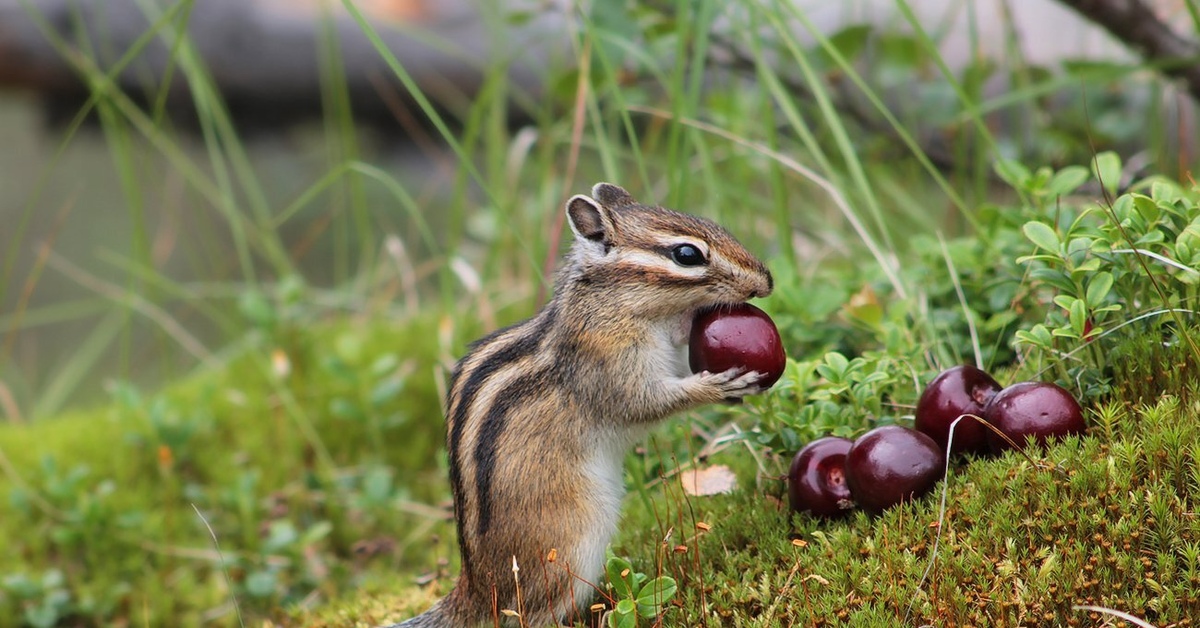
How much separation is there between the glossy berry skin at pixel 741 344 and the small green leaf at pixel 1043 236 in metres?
0.69

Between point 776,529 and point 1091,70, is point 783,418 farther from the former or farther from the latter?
point 1091,70

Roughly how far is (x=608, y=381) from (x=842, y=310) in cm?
118

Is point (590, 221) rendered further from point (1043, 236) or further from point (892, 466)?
point (1043, 236)

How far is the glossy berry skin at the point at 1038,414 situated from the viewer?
9.38ft

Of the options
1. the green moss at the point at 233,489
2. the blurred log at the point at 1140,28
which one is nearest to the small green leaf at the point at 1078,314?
the blurred log at the point at 1140,28

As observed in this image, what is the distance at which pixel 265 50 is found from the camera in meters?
12.9

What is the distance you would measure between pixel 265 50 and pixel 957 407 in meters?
11.4

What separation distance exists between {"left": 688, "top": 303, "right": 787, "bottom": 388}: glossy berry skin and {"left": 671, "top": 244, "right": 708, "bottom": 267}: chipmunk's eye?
155 millimetres

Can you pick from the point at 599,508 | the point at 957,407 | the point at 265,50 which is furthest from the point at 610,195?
the point at 265,50

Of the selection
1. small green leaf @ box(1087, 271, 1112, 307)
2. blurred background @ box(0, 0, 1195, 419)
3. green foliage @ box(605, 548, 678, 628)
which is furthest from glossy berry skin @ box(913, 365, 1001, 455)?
blurred background @ box(0, 0, 1195, 419)

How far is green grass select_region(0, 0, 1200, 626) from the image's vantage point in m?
2.75

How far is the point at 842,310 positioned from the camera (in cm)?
399

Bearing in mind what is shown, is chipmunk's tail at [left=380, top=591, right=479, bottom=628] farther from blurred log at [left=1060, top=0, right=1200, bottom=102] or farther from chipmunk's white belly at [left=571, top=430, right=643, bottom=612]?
blurred log at [left=1060, top=0, right=1200, bottom=102]

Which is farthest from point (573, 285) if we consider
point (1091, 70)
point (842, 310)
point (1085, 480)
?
point (1091, 70)
